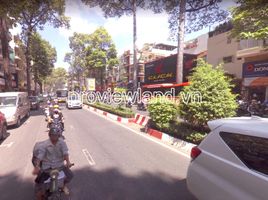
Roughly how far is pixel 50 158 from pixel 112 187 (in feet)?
6.05

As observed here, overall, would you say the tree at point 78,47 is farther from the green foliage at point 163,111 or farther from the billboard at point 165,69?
the green foliage at point 163,111

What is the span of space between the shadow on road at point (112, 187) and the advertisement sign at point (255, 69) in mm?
19039

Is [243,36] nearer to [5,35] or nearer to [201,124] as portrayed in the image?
[201,124]

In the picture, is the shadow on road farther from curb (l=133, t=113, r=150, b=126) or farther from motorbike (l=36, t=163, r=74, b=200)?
curb (l=133, t=113, r=150, b=126)

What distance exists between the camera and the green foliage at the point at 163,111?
35.4 feet

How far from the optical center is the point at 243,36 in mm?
16875

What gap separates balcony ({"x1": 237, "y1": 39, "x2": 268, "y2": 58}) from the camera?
21.5 metres

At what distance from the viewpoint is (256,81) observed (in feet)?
69.8

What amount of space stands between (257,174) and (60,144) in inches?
129

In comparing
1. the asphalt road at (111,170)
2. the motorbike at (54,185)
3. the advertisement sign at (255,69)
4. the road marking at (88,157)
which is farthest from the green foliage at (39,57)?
the motorbike at (54,185)

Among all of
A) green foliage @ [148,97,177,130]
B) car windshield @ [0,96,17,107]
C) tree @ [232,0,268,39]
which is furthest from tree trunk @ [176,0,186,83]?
car windshield @ [0,96,17,107]

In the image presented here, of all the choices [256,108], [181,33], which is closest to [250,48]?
[256,108]

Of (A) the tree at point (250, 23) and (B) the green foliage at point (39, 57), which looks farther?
(B) the green foliage at point (39, 57)

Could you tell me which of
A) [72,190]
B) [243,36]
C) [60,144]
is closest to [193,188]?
[60,144]
